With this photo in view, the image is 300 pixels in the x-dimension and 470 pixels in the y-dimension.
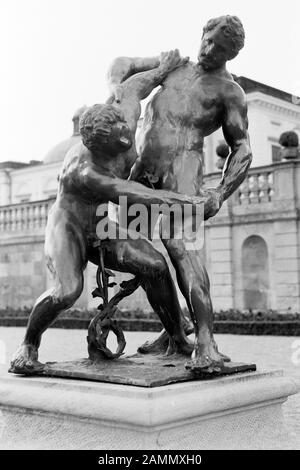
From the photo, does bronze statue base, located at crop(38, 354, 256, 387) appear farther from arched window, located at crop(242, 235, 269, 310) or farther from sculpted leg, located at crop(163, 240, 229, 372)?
arched window, located at crop(242, 235, 269, 310)

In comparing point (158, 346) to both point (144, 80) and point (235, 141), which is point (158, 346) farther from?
point (144, 80)

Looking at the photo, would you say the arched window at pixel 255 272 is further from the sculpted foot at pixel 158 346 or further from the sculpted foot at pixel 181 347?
the sculpted foot at pixel 181 347

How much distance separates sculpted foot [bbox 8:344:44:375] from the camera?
15.1 ft

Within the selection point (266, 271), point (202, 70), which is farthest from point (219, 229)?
point (202, 70)

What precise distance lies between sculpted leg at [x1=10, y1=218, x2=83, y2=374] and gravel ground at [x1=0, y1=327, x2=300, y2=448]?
240cm

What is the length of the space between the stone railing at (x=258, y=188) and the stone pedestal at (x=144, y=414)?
40.9 ft

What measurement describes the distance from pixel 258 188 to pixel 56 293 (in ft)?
43.0

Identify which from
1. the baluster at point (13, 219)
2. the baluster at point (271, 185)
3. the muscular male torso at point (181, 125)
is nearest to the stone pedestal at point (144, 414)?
the muscular male torso at point (181, 125)

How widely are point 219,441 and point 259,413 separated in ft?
1.60

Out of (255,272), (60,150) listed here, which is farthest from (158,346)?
(60,150)

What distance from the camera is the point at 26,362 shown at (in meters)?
4.63

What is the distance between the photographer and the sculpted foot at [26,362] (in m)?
4.62

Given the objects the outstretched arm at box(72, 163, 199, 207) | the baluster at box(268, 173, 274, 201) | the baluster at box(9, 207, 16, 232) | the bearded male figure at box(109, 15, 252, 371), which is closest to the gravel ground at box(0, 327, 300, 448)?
the bearded male figure at box(109, 15, 252, 371)

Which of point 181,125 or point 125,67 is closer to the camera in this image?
point 181,125
